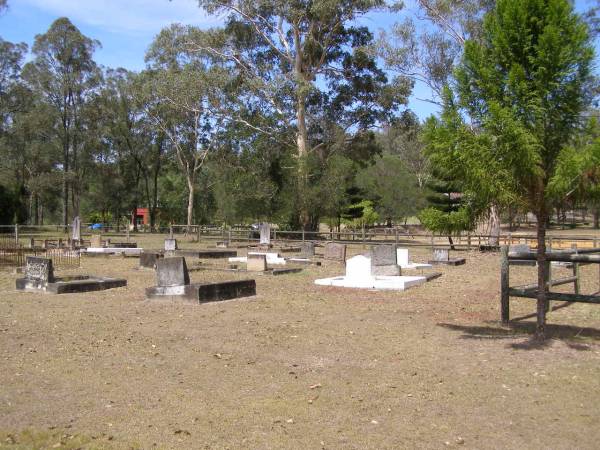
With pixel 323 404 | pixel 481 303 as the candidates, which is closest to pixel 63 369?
pixel 323 404

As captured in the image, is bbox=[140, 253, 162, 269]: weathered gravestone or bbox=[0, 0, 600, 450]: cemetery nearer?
bbox=[0, 0, 600, 450]: cemetery

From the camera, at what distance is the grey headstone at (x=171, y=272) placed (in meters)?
11.7

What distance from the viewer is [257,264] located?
18.0 m

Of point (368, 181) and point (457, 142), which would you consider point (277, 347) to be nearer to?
point (457, 142)

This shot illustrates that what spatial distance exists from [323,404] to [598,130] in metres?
4.68

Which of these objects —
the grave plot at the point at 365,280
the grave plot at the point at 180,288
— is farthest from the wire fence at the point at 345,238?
the grave plot at the point at 180,288

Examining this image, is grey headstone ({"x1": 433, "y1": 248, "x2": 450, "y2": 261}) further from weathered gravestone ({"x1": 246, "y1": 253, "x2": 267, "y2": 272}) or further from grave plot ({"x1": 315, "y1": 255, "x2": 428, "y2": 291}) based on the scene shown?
weathered gravestone ({"x1": 246, "y1": 253, "x2": 267, "y2": 272})

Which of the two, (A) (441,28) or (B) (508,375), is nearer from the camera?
(B) (508,375)

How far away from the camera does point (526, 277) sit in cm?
1728

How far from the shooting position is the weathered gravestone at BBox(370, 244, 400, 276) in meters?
16.1

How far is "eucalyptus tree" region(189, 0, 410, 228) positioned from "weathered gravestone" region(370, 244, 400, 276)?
2079cm

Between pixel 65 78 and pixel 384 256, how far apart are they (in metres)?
45.8

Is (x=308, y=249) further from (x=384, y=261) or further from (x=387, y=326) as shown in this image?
(x=387, y=326)

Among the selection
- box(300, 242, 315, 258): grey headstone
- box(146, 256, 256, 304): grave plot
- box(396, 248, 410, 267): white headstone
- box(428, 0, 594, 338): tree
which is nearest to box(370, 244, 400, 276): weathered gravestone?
box(396, 248, 410, 267): white headstone
